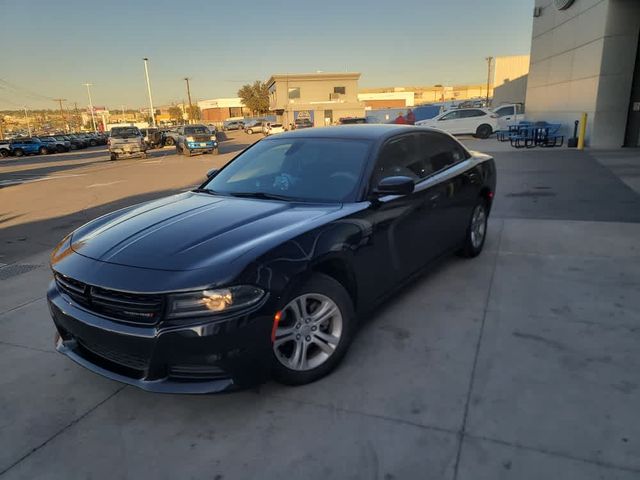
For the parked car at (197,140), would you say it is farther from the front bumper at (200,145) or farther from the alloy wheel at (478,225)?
the alloy wheel at (478,225)

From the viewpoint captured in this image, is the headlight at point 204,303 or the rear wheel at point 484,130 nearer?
the headlight at point 204,303

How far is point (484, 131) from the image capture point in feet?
80.8

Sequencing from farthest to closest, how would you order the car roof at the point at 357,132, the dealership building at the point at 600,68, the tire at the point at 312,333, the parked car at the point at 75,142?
the parked car at the point at 75,142 < the dealership building at the point at 600,68 < the car roof at the point at 357,132 < the tire at the point at 312,333

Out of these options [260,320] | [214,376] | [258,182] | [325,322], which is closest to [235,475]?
[214,376]

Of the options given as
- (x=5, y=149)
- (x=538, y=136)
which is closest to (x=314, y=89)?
(x=5, y=149)

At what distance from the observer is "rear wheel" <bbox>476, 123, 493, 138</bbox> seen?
2452 cm

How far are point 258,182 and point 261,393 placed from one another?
180 cm

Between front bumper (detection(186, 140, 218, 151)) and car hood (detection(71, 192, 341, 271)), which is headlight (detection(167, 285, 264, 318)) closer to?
car hood (detection(71, 192, 341, 271))

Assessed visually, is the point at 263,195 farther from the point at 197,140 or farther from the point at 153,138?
the point at 153,138

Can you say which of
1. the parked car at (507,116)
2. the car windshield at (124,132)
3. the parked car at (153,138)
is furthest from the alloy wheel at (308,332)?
the parked car at (153,138)

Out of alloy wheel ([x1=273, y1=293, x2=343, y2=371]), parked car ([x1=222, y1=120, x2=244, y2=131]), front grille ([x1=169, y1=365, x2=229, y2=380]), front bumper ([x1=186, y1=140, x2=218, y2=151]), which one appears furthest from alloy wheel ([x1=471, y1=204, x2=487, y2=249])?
parked car ([x1=222, y1=120, x2=244, y2=131])

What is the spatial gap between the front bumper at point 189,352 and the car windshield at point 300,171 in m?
1.32

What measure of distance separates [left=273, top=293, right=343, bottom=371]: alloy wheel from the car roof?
5.30ft

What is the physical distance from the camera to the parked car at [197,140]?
26562mm
